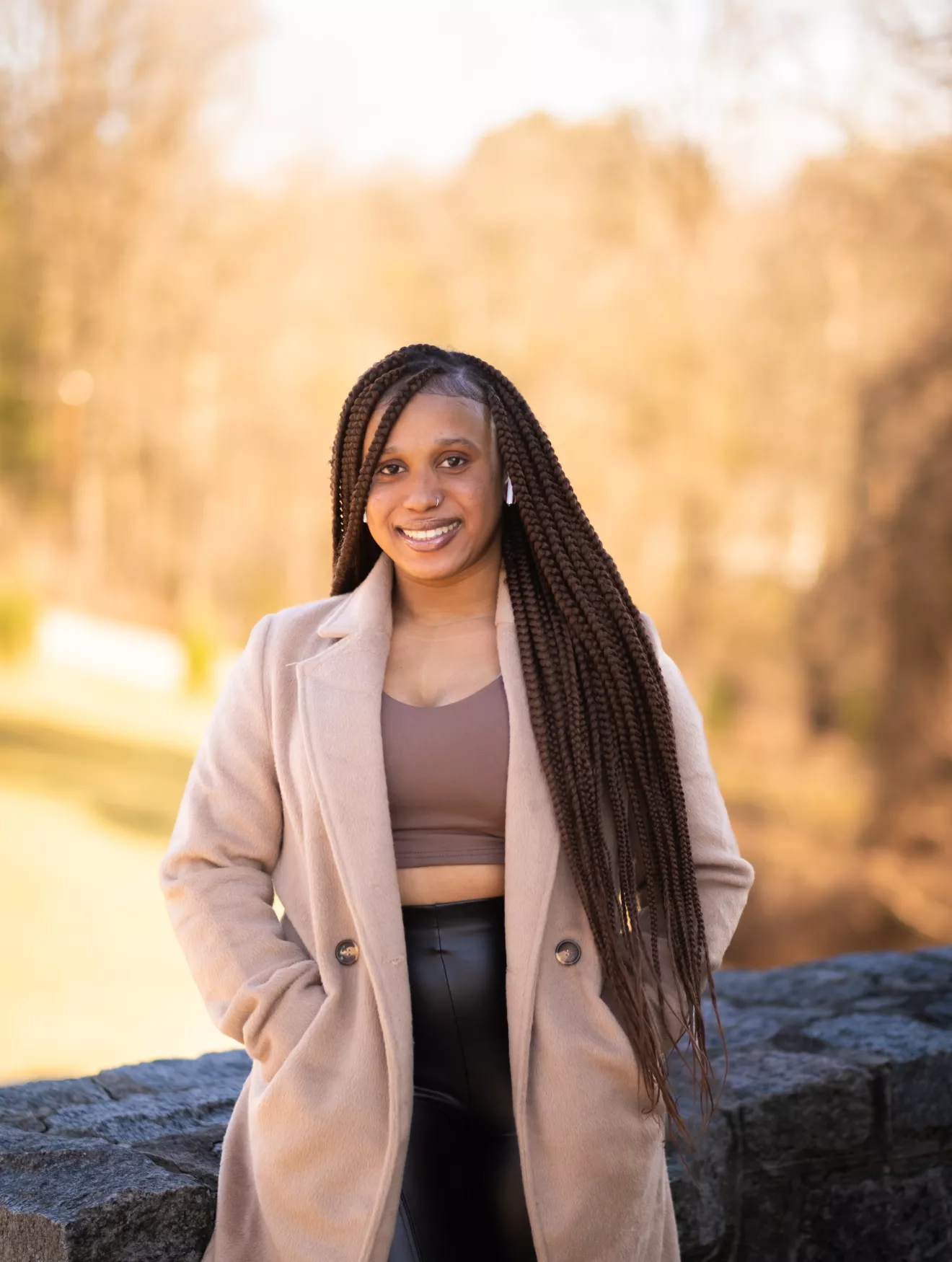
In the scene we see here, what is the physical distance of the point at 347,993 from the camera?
177 centimetres

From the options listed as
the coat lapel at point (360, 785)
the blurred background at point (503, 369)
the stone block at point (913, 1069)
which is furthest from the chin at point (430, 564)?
the blurred background at point (503, 369)

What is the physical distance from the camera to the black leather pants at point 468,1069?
177 cm

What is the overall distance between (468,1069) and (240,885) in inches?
15.9

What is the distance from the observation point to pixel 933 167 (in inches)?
550

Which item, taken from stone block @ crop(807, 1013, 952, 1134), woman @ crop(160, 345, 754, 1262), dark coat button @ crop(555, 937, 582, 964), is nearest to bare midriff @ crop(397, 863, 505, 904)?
woman @ crop(160, 345, 754, 1262)

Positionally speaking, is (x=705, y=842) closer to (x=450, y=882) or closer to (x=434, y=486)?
(x=450, y=882)

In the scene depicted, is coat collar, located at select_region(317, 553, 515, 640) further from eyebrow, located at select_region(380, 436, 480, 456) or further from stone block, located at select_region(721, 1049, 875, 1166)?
stone block, located at select_region(721, 1049, 875, 1166)

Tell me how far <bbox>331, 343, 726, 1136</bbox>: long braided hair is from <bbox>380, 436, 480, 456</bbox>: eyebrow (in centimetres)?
2

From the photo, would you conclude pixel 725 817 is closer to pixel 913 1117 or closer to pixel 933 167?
pixel 913 1117

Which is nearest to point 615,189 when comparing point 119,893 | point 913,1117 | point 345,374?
point 345,374

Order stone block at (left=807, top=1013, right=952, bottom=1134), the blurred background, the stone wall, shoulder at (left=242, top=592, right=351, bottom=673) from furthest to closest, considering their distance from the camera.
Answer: the blurred background → stone block at (left=807, top=1013, right=952, bottom=1134) → the stone wall → shoulder at (left=242, top=592, right=351, bottom=673)

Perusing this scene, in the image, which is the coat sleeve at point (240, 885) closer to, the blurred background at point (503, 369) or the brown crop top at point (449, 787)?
the brown crop top at point (449, 787)

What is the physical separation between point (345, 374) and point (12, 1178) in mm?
19051

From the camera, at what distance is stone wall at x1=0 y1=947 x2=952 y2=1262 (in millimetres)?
2074
